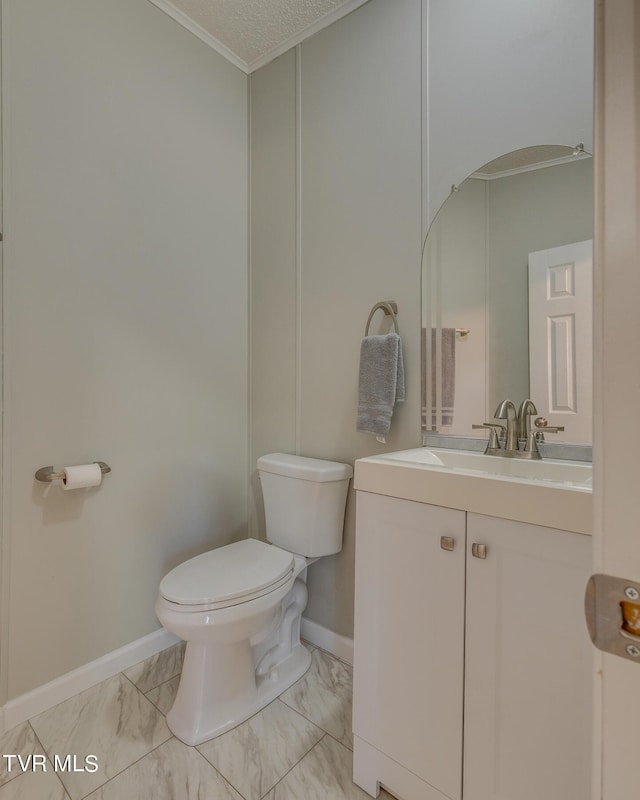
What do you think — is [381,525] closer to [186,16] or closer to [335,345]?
[335,345]

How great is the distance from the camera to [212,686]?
132 cm

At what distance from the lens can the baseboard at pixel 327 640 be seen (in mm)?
1672

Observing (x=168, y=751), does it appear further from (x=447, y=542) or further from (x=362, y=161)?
(x=362, y=161)

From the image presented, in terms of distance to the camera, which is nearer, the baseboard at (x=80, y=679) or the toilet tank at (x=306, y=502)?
the baseboard at (x=80, y=679)

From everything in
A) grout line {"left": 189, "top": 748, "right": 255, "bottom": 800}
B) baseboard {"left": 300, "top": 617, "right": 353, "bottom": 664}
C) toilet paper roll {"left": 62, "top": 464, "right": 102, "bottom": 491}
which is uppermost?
toilet paper roll {"left": 62, "top": 464, "right": 102, "bottom": 491}

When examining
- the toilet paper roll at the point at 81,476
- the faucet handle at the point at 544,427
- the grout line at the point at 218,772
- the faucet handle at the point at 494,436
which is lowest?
the grout line at the point at 218,772

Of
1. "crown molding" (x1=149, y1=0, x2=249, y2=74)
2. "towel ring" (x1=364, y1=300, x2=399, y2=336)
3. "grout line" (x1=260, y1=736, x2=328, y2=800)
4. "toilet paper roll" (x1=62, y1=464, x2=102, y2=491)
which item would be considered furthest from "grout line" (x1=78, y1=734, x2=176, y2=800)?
"crown molding" (x1=149, y1=0, x2=249, y2=74)

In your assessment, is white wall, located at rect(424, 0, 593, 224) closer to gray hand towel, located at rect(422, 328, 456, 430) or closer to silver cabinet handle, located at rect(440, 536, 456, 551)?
gray hand towel, located at rect(422, 328, 456, 430)

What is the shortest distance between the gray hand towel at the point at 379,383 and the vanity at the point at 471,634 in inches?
13.8

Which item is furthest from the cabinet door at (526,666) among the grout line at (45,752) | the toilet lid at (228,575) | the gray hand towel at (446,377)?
the grout line at (45,752)

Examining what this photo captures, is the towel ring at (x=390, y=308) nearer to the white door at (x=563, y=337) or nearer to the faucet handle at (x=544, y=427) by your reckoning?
the white door at (x=563, y=337)

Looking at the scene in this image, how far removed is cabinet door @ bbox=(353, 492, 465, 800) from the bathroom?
1.75ft

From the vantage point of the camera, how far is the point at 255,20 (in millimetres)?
1757

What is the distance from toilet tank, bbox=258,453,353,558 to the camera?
1574 mm
